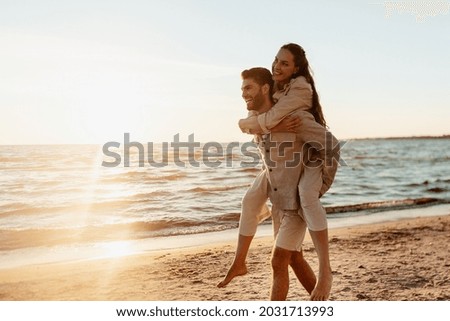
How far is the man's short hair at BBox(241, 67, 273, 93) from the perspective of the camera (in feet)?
11.9

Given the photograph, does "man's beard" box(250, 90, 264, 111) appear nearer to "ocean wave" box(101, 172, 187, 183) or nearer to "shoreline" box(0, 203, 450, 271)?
"shoreline" box(0, 203, 450, 271)

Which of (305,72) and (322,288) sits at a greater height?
(305,72)

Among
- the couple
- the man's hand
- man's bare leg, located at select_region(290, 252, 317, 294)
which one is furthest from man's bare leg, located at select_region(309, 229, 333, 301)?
the man's hand

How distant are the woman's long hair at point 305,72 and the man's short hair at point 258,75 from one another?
208 mm

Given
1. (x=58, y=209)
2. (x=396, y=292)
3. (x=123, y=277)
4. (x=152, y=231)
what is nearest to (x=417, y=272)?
(x=396, y=292)

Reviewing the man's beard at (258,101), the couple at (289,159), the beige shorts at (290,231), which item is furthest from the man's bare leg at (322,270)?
the man's beard at (258,101)

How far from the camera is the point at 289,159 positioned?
3.57 meters

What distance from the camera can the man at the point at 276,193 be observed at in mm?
3537

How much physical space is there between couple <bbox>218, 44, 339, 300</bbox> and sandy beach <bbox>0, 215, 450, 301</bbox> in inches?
51.6

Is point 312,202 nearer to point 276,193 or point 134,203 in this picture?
point 276,193

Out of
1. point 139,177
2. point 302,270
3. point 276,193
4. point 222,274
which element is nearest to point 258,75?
point 276,193

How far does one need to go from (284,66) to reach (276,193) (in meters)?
0.88

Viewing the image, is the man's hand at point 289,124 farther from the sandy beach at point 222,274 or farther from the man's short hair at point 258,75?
the sandy beach at point 222,274
